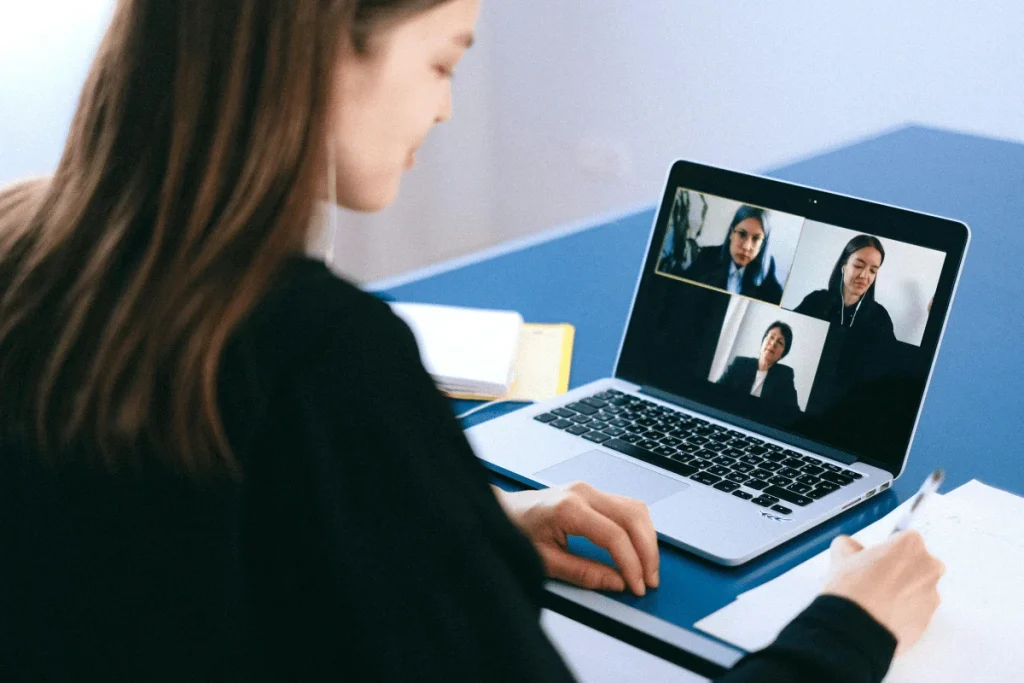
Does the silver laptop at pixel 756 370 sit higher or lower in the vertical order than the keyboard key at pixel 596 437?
higher

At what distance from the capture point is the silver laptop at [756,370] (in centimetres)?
104

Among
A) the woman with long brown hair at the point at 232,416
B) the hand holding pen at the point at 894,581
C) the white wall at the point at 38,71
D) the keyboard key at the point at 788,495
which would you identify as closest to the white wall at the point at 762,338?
the keyboard key at the point at 788,495

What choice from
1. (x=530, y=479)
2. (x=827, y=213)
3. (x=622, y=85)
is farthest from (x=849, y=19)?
(x=530, y=479)

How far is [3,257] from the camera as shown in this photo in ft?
2.42

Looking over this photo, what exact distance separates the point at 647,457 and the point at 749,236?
248mm

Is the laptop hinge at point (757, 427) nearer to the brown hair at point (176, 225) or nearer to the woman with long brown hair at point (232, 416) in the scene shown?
the woman with long brown hair at point (232, 416)

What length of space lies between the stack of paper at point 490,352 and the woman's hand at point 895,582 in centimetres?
44

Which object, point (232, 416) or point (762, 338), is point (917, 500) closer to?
point (762, 338)

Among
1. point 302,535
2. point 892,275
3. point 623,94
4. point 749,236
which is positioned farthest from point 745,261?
point 623,94

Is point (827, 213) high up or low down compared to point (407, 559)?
up

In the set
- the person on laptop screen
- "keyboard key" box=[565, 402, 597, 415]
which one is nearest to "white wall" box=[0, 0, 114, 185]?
"keyboard key" box=[565, 402, 597, 415]

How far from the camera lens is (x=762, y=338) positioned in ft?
3.80

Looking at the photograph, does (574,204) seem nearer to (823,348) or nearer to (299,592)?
(823,348)

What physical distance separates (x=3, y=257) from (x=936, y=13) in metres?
2.67
